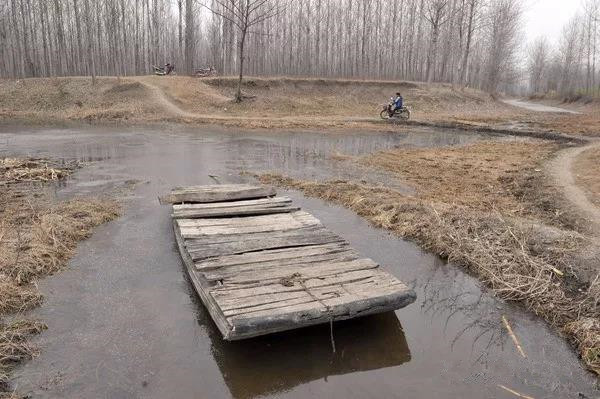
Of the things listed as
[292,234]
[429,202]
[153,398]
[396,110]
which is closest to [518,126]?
[396,110]

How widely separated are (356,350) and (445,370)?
2.59 ft

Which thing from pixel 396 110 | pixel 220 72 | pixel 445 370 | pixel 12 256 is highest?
pixel 220 72

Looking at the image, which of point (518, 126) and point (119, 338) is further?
point (518, 126)

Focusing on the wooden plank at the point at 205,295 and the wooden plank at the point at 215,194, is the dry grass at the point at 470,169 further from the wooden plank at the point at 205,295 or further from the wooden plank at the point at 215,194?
the wooden plank at the point at 205,295

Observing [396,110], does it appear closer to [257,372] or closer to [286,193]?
[286,193]

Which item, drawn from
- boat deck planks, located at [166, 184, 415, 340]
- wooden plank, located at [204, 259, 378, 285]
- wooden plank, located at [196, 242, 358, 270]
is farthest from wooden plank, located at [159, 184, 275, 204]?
wooden plank, located at [204, 259, 378, 285]

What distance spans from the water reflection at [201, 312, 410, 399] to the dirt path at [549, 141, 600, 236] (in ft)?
14.3

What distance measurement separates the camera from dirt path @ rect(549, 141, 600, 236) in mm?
7723

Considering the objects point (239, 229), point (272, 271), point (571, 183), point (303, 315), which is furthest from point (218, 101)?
point (303, 315)

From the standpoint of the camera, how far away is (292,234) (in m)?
6.47

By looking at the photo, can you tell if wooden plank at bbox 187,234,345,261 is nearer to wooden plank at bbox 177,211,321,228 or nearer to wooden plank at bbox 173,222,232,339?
wooden plank at bbox 173,222,232,339

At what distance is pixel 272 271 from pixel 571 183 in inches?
315

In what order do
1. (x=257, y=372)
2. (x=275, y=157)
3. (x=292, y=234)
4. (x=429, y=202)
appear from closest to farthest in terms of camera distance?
(x=257, y=372) < (x=292, y=234) < (x=429, y=202) < (x=275, y=157)

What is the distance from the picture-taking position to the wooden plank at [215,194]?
8.15 metres
